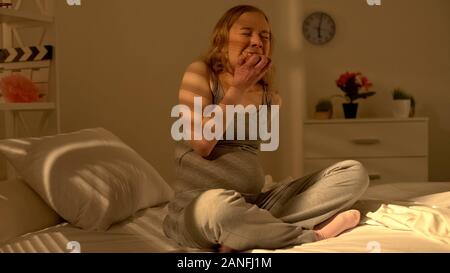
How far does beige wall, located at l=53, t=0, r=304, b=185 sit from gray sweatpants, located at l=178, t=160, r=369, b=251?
136 centimetres

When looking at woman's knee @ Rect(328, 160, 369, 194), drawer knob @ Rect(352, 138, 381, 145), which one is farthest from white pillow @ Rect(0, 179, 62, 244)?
drawer knob @ Rect(352, 138, 381, 145)

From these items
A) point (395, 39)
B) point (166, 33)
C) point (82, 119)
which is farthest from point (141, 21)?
point (395, 39)

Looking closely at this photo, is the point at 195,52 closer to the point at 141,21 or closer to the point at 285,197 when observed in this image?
the point at 141,21

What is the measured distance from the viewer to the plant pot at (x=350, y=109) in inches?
104

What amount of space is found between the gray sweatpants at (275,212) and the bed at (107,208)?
0.03m

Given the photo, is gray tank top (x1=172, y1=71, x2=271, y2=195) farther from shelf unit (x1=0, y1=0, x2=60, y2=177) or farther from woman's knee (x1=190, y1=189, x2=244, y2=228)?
shelf unit (x1=0, y1=0, x2=60, y2=177)

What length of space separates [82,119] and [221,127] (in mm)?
1376

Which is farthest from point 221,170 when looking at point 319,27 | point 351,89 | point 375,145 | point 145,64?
point 319,27

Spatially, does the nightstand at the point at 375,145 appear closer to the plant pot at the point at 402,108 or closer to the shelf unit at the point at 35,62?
the plant pot at the point at 402,108

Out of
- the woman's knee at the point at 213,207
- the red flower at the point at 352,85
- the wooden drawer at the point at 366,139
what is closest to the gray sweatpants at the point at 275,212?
the woman's knee at the point at 213,207

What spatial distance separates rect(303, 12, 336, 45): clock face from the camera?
2.79m

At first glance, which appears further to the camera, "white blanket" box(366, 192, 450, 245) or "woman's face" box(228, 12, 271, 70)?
"woman's face" box(228, 12, 271, 70)

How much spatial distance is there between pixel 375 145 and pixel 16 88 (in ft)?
5.42
